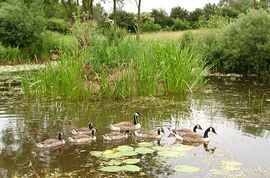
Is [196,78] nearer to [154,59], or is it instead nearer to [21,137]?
[154,59]

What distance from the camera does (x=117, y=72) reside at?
49.1 feet

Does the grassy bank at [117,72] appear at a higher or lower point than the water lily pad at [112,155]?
higher

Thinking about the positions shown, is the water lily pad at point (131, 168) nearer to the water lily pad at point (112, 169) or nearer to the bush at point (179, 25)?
the water lily pad at point (112, 169)

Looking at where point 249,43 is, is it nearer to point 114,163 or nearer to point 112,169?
point 114,163

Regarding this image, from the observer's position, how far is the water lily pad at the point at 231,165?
8250mm

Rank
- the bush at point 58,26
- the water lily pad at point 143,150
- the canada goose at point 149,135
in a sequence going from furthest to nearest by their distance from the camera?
the bush at point 58,26, the canada goose at point 149,135, the water lily pad at point 143,150

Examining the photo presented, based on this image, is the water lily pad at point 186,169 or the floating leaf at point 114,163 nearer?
the water lily pad at point 186,169

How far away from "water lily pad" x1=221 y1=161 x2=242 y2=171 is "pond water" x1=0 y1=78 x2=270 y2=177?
0.13ft

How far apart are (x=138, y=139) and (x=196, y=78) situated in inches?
269

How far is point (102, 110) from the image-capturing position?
13.5m

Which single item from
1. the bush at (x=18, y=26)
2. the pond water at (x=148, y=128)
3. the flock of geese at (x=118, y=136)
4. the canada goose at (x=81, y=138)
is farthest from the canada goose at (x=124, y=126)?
the bush at (x=18, y=26)

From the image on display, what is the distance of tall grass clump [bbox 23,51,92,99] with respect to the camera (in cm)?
1460

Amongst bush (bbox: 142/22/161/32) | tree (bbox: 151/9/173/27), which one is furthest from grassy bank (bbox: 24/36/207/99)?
tree (bbox: 151/9/173/27)

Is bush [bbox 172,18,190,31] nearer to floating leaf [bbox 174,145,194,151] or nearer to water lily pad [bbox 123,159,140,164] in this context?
floating leaf [bbox 174,145,194,151]
